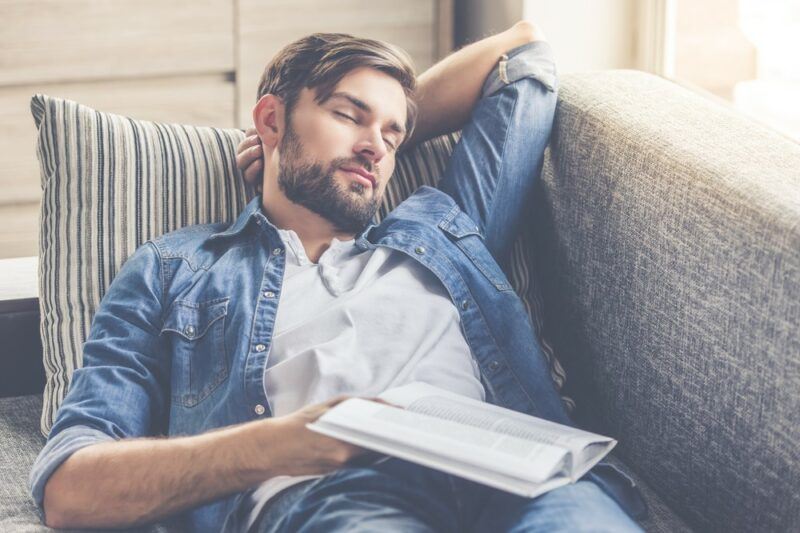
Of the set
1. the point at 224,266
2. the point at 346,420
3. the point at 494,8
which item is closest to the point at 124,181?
the point at 224,266

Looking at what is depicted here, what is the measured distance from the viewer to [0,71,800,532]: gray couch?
1.37 m

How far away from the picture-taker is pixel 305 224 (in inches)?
68.8

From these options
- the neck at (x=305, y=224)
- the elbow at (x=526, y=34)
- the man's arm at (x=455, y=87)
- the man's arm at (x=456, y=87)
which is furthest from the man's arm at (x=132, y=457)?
the elbow at (x=526, y=34)

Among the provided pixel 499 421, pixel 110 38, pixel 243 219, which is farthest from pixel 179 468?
pixel 110 38

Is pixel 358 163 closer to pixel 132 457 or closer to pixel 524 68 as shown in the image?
pixel 524 68

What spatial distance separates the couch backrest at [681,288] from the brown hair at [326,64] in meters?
0.30

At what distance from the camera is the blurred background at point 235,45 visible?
2.80 meters

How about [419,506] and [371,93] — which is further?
[371,93]

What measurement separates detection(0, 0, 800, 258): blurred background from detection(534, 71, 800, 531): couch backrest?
941mm

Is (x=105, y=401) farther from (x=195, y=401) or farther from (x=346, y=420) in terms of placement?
(x=346, y=420)

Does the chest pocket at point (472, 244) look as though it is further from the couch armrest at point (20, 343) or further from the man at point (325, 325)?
the couch armrest at point (20, 343)

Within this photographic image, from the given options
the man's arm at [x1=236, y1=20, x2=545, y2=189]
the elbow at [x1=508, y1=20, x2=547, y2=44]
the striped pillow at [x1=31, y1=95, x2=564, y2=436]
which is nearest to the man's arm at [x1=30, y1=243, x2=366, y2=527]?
the striped pillow at [x1=31, y1=95, x2=564, y2=436]

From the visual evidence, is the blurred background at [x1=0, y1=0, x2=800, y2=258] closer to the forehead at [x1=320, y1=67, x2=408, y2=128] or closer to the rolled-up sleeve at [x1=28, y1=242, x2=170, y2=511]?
the forehead at [x1=320, y1=67, x2=408, y2=128]

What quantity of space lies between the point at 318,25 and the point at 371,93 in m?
1.46
